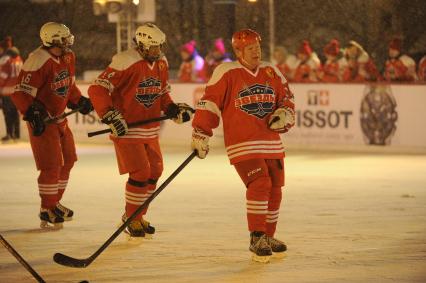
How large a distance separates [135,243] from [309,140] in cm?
874

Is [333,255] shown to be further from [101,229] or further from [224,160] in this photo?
[224,160]

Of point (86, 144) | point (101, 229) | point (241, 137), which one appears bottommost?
point (86, 144)

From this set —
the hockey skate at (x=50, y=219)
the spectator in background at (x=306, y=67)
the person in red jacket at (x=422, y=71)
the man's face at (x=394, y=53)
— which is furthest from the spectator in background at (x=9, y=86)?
the hockey skate at (x=50, y=219)

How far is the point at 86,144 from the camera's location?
19453 mm

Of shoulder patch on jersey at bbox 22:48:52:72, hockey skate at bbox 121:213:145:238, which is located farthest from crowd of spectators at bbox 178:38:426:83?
hockey skate at bbox 121:213:145:238

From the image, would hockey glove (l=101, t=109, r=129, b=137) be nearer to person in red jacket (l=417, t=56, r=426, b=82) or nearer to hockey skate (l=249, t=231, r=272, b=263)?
hockey skate (l=249, t=231, r=272, b=263)

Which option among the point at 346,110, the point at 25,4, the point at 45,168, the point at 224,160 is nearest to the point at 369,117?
the point at 346,110

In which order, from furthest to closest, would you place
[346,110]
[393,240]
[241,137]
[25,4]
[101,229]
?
[25,4]
[346,110]
[101,229]
[393,240]
[241,137]

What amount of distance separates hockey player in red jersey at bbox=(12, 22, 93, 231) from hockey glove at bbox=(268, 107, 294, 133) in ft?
7.79

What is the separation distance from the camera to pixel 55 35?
10.2m

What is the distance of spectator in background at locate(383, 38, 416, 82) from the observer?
17.8m

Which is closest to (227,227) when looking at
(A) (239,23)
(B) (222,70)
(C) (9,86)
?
(B) (222,70)

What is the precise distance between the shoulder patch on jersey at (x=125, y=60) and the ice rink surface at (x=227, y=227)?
1.38 m

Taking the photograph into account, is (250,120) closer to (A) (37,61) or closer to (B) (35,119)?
(B) (35,119)
